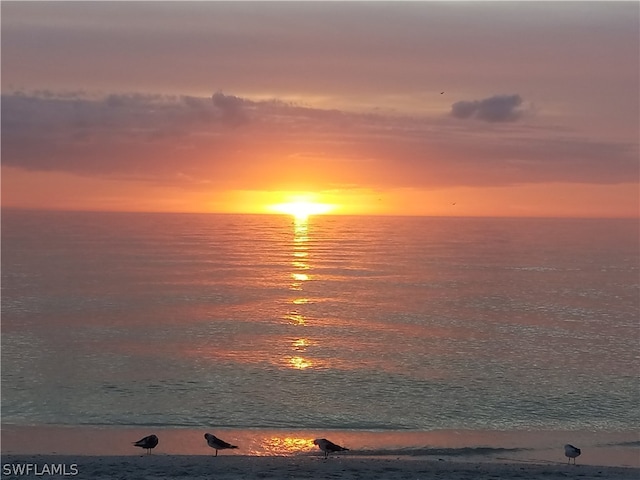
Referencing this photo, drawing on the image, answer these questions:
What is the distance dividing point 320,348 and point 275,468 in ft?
66.0

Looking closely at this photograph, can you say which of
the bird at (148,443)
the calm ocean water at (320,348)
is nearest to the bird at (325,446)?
the calm ocean water at (320,348)

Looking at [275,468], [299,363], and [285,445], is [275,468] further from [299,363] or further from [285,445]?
[299,363]

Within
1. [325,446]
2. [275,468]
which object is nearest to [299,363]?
[325,446]

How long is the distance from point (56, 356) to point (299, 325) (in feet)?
52.1

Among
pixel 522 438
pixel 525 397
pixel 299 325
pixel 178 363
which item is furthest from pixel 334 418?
pixel 299 325

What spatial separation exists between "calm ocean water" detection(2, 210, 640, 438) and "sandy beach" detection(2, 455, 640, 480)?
215 inches

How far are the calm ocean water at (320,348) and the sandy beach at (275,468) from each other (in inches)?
215

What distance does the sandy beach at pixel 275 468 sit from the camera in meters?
18.0

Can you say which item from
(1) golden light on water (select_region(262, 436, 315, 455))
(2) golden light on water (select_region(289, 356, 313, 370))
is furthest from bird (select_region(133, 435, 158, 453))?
(2) golden light on water (select_region(289, 356, 313, 370))

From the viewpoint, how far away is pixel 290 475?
18.2 m

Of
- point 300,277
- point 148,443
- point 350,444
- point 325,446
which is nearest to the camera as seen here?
point 325,446

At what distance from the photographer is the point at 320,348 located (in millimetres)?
39031

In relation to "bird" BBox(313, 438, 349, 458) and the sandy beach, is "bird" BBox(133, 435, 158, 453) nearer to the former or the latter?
the sandy beach

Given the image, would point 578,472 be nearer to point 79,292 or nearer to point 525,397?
point 525,397
